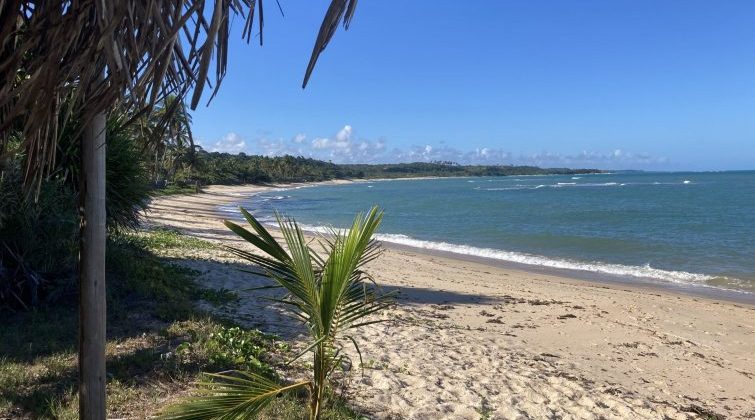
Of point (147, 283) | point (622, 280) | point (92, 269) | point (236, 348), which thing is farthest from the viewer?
point (622, 280)

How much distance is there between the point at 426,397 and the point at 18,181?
16.0 ft

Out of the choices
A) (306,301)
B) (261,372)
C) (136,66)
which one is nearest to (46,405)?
(261,372)

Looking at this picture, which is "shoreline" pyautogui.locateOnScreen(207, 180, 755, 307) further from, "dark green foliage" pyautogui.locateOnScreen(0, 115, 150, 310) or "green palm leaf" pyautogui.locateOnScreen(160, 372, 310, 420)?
"green palm leaf" pyautogui.locateOnScreen(160, 372, 310, 420)

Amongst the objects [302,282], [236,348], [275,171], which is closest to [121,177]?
[236,348]

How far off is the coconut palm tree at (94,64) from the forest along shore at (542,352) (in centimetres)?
276

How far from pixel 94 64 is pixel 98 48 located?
10 cm

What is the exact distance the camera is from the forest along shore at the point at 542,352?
4980mm

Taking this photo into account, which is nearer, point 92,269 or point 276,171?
point 92,269

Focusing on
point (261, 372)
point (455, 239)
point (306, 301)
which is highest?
point (306, 301)

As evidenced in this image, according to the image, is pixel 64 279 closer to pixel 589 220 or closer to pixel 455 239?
pixel 455 239

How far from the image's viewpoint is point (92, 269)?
89.0 inches

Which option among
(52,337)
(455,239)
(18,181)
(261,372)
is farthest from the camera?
(455,239)

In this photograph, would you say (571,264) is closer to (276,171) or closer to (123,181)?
(123,181)

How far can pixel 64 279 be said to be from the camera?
6.27m
